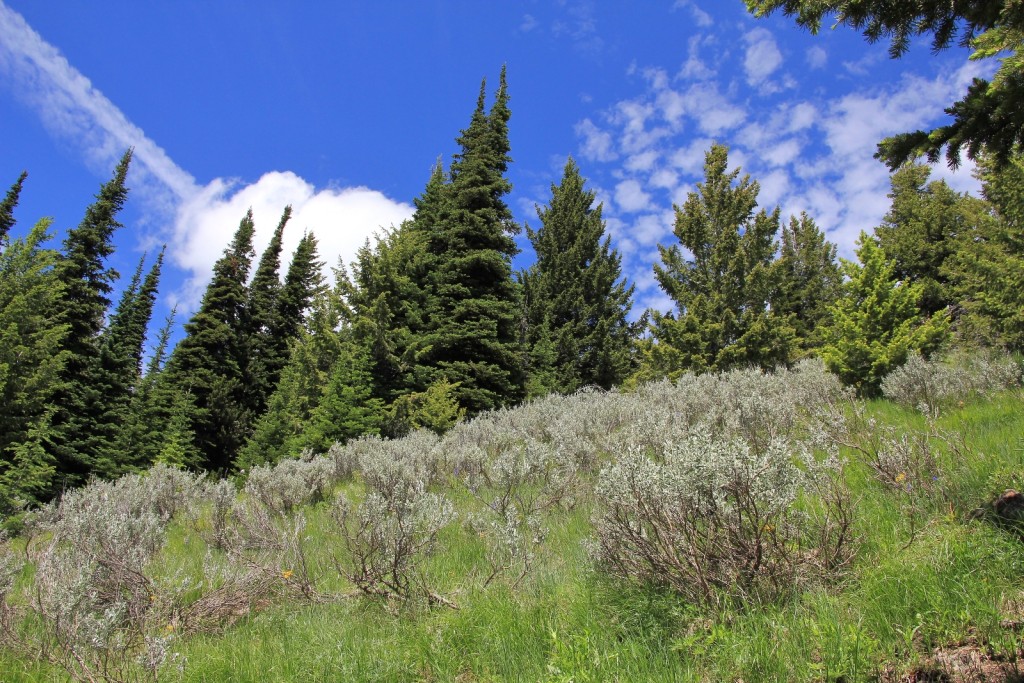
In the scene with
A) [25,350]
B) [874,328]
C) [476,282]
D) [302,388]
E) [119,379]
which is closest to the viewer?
[874,328]

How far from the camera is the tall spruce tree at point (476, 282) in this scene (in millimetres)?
18531

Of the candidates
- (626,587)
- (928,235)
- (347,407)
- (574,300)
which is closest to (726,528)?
(626,587)

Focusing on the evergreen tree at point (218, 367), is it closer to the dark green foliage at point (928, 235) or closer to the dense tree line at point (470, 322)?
the dense tree line at point (470, 322)

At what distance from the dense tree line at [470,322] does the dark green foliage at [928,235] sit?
16cm

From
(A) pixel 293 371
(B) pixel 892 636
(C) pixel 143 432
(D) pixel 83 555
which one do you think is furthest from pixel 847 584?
(C) pixel 143 432

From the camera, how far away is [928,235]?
1243 inches

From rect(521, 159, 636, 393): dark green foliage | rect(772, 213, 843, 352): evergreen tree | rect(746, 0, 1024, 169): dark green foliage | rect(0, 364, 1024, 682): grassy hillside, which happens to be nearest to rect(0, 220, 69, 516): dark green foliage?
rect(0, 364, 1024, 682): grassy hillside

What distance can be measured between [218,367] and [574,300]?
2621 centimetres

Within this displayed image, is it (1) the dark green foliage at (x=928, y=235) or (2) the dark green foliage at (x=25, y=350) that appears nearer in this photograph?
(2) the dark green foliage at (x=25, y=350)

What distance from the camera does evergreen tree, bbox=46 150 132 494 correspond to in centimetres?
2562

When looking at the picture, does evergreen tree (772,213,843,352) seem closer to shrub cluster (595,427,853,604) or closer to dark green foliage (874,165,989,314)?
dark green foliage (874,165,989,314)

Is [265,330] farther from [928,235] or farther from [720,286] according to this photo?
[928,235]

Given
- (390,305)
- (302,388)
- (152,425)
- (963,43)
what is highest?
(390,305)

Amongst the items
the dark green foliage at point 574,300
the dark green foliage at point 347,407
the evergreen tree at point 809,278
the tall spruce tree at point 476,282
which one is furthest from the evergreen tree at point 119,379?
the evergreen tree at point 809,278
